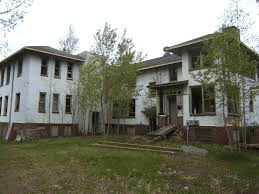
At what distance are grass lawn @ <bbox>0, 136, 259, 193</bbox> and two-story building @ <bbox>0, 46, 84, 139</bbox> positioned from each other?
895 centimetres

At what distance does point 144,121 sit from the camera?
65.1ft

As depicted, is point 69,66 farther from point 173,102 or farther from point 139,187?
point 139,187

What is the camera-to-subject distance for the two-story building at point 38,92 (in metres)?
18.3

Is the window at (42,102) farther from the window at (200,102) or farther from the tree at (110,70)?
the window at (200,102)

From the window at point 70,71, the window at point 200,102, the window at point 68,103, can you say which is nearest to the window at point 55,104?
the window at point 68,103

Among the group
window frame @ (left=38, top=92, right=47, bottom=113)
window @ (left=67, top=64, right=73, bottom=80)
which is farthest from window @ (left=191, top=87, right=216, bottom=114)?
window frame @ (left=38, top=92, right=47, bottom=113)

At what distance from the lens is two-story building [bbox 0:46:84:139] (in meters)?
18.3

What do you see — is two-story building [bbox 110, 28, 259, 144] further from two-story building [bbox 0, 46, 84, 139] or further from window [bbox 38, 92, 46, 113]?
window [bbox 38, 92, 46, 113]

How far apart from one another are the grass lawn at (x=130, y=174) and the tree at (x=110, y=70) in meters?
6.28

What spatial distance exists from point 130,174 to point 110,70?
923cm

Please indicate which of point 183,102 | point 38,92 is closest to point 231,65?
point 183,102

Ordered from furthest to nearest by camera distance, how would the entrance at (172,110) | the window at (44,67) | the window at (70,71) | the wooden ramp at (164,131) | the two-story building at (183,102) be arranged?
the window at (70,71)
the window at (44,67)
the entrance at (172,110)
the wooden ramp at (164,131)
the two-story building at (183,102)

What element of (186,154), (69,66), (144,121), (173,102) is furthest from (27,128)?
(186,154)

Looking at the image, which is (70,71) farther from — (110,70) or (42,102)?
(110,70)
